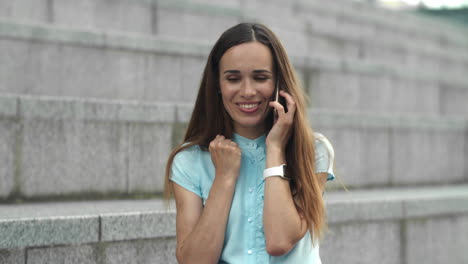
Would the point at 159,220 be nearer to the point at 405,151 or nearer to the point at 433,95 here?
the point at 405,151

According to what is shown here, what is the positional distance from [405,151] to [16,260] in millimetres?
4461

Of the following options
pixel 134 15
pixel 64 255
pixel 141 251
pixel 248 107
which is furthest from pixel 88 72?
pixel 248 107

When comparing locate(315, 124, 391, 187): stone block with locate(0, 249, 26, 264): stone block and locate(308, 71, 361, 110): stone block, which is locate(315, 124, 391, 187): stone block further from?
locate(0, 249, 26, 264): stone block

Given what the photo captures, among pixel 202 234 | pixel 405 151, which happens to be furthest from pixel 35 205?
pixel 405 151

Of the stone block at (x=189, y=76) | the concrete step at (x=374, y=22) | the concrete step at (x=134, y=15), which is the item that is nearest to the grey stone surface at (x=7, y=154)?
the stone block at (x=189, y=76)

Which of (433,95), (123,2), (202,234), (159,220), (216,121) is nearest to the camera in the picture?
(202,234)

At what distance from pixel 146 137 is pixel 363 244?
6.25 ft

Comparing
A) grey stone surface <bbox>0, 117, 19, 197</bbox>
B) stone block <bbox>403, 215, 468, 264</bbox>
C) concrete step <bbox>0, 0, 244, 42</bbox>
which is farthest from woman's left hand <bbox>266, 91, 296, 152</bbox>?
concrete step <bbox>0, 0, 244, 42</bbox>

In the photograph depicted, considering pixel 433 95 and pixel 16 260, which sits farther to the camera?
pixel 433 95

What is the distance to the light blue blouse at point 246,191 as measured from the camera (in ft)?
9.66

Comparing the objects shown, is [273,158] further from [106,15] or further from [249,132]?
[106,15]

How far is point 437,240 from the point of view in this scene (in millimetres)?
5617

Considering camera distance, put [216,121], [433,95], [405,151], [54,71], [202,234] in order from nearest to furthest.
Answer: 1. [202,234]
2. [216,121]
3. [54,71]
4. [405,151]
5. [433,95]

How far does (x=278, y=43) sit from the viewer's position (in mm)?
2990
